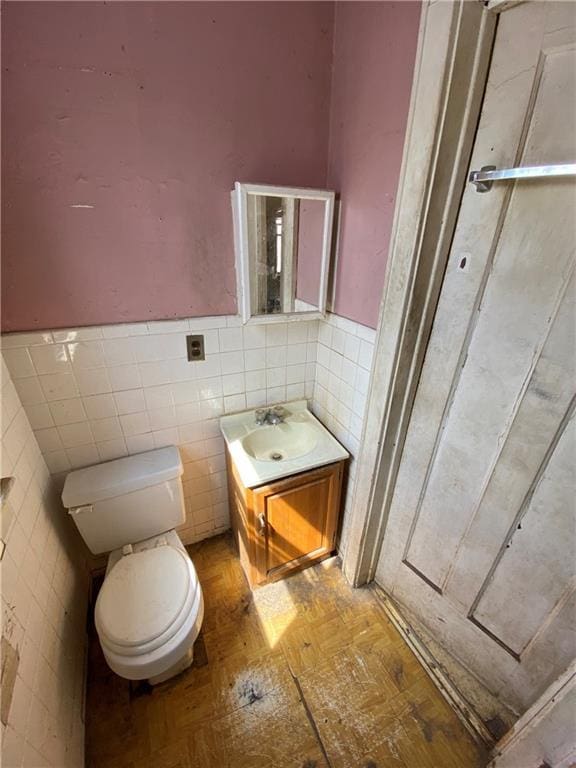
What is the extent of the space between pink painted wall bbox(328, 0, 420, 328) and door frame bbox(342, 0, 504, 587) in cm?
11

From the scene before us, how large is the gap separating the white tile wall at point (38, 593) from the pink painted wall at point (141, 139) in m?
0.29

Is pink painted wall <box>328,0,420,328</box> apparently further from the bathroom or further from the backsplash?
the backsplash

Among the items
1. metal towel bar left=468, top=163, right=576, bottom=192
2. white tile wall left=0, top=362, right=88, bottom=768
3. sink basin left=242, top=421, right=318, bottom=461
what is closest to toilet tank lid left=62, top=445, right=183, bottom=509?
white tile wall left=0, top=362, right=88, bottom=768

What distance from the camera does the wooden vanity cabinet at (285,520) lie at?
Result: 52.4 inches

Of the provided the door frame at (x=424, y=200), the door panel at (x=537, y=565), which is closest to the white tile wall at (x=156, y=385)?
the door frame at (x=424, y=200)

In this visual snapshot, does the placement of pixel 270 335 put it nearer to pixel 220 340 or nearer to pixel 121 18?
pixel 220 340

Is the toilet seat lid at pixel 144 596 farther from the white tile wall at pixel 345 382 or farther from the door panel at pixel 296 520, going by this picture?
the white tile wall at pixel 345 382

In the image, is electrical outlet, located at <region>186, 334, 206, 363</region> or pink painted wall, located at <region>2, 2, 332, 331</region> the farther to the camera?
electrical outlet, located at <region>186, 334, 206, 363</region>

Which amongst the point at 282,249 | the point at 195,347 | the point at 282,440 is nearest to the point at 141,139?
the point at 282,249

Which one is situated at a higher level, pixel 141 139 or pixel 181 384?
pixel 141 139

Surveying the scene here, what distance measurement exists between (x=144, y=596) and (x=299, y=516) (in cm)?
68

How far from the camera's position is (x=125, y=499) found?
128 centimetres

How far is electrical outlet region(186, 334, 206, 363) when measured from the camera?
1.34 meters

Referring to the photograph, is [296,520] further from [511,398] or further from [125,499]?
[511,398]
